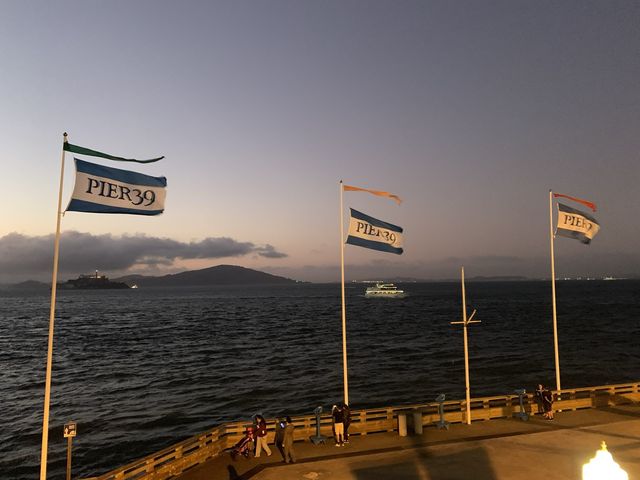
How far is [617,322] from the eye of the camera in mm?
113062

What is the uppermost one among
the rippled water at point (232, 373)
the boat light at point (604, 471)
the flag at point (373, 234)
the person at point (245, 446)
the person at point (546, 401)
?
the flag at point (373, 234)

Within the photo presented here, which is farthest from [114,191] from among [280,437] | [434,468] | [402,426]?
[402,426]

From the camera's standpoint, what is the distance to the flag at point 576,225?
25.9 m

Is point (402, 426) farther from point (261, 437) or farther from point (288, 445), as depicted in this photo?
point (261, 437)

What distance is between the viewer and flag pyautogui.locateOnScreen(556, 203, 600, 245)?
2586cm

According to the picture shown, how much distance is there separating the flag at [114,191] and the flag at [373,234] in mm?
9181

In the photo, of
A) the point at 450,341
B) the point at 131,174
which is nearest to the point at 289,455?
the point at 131,174

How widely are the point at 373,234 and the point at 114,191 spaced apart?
12.1 m

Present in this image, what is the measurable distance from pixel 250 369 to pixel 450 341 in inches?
1542

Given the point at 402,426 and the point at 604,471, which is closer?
the point at 604,471

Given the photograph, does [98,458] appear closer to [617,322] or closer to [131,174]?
[131,174]

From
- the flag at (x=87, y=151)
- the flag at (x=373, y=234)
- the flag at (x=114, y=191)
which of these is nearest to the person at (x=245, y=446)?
the flag at (x=114, y=191)

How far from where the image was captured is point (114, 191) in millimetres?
15336

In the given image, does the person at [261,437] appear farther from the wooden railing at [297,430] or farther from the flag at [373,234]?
the flag at [373,234]
